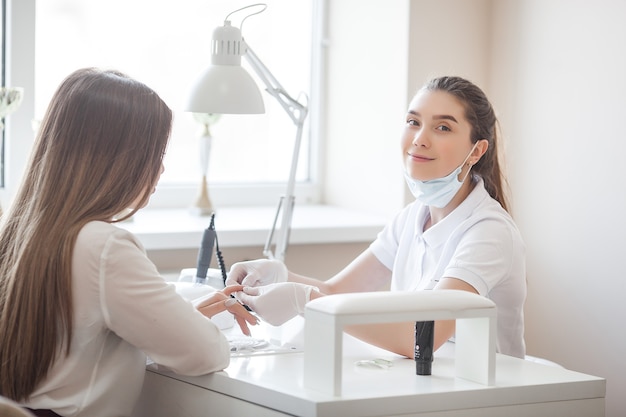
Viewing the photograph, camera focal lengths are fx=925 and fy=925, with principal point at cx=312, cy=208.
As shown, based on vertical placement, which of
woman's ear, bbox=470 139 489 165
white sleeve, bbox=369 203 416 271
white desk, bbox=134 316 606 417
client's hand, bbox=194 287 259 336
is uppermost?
woman's ear, bbox=470 139 489 165

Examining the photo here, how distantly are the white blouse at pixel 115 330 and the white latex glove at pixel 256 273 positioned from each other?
51cm

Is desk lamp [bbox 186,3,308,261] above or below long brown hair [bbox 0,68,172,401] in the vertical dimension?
above

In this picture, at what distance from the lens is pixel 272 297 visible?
1709 millimetres

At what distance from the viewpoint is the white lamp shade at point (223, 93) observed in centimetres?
196

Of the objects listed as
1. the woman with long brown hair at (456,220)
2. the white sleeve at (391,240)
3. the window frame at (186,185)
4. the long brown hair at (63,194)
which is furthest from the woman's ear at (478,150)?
the window frame at (186,185)

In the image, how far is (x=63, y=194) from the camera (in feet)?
4.62

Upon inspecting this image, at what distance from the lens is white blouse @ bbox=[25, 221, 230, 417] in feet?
4.47

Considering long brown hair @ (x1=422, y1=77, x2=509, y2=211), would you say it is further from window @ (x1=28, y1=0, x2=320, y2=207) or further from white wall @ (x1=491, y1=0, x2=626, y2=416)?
window @ (x1=28, y1=0, x2=320, y2=207)

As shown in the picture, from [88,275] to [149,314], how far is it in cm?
11

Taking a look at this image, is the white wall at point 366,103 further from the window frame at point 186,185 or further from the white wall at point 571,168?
the white wall at point 571,168

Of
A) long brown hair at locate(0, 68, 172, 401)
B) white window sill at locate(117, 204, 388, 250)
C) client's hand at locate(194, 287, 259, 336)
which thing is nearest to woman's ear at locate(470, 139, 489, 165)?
client's hand at locate(194, 287, 259, 336)

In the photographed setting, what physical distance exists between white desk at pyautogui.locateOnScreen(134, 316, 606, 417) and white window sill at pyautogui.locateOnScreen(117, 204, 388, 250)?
1.03 meters

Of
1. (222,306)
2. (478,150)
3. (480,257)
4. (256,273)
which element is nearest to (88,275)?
(222,306)

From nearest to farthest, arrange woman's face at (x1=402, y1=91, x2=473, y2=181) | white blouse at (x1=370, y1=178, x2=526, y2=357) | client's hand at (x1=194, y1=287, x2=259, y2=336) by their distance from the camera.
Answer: client's hand at (x1=194, y1=287, x2=259, y2=336) < white blouse at (x1=370, y1=178, x2=526, y2=357) < woman's face at (x1=402, y1=91, x2=473, y2=181)
